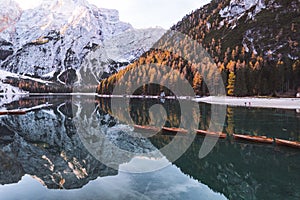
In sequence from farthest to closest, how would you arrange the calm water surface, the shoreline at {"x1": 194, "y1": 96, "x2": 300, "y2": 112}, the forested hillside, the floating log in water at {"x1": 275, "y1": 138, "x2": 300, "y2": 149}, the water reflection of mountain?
the forested hillside
the shoreline at {"x1": 194, "y1": 96, "x2": 300, "y2": 112}
the floating log in water at {"x1": 275, "y1": 138, "x2": 300, "y2": 149}
the water reflection of mountain
the calm water surface

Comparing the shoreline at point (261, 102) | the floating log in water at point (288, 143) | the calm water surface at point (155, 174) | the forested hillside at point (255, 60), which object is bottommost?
the calm water surface at point (155, 174)

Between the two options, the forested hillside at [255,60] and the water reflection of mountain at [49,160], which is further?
the forested hillside at [255,60]

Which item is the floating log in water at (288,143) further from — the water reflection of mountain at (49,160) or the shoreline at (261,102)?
the shoreline at (261,102)

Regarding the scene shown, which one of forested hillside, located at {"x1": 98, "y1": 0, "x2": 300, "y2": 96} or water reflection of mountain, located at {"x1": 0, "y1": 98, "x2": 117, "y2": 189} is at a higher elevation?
forested hillside, located at {"x1": 98, "y1": 0, "x2": 300, "y2": 96}

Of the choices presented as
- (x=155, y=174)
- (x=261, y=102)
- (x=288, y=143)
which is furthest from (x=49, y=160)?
(x=261, y=102)

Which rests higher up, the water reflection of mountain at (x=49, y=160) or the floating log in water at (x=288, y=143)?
the floating log in water at (x=288, y=143)

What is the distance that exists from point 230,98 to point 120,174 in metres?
82.8

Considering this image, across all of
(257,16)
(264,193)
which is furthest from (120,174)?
(257,16)

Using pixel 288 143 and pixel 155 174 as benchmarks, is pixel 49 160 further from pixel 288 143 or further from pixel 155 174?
pixel 288 143

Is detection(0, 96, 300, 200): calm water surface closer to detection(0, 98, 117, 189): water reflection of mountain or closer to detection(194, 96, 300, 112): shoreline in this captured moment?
detection(0, 98, 117, 189): water reflection of mountain

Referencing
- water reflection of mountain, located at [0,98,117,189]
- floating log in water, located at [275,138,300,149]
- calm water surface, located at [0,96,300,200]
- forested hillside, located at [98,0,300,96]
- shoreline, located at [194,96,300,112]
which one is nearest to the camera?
calm water surface, located at [0,96,300,200]

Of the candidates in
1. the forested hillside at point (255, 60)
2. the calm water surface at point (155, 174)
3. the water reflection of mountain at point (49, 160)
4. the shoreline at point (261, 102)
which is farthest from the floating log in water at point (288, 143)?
the forested hillside at point (255, 60)

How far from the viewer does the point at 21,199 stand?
15.6 m

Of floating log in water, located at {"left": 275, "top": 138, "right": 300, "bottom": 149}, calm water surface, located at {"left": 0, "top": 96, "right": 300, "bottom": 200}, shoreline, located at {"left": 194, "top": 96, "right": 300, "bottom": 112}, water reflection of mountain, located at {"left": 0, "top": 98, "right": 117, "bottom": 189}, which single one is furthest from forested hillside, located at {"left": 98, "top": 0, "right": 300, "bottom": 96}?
water reflection of mountain, located at {"left": 0, "top": 98, "right": 117, "bottom": 189}
